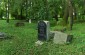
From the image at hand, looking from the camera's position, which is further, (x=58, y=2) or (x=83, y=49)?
(x=58, y=2)

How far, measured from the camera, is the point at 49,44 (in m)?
10.5

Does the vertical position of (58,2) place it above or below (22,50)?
above

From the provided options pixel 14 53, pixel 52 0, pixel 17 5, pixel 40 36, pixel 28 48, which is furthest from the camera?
pixel 17 5

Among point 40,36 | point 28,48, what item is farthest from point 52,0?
point 28,48

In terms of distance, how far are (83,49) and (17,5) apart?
21541 mm

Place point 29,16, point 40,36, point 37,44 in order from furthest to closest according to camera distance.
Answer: point 29,16 → point 40,36 → point 37,44

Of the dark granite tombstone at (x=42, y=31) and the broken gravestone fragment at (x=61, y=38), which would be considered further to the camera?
the dark granite tombstone at (x=42, y=31)

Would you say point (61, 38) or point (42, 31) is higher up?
point (42, 31)

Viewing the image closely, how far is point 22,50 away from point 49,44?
5.57ft

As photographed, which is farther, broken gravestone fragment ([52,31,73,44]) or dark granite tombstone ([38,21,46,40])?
dark granite tombstone ([38,21,46,40])

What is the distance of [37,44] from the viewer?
10.5 meters

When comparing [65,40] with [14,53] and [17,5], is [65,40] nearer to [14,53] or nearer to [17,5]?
[14,53]

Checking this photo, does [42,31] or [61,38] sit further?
[42,31]

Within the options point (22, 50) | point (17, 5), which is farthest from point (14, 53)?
point (17, 5)
